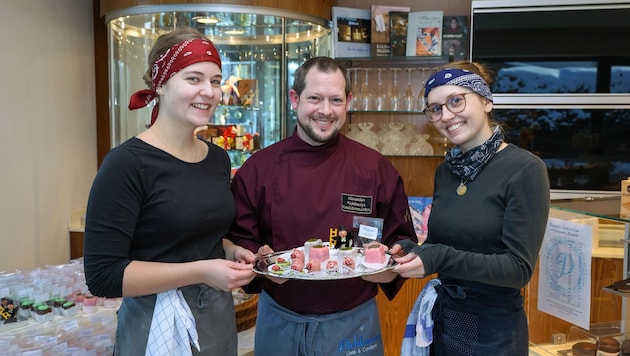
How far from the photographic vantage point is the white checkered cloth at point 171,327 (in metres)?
1.54

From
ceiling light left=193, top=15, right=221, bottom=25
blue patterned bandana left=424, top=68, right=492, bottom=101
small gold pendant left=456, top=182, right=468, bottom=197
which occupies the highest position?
ceiling light left=193, top=15, right=221, bottom=25

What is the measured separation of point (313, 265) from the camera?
68.2 inches

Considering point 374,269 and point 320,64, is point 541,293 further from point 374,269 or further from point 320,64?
point 320,64

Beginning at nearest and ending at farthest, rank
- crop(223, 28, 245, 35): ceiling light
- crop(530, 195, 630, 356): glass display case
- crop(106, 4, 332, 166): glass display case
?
crop(530, 195, 630, 356): glass display case < crop(106, 4, 332, 166): glass display case < crop(223, 28, 245, 35): ceiling light

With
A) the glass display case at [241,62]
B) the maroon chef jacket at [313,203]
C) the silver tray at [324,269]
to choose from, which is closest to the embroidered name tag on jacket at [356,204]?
the maroon chef jacket at [313,203]

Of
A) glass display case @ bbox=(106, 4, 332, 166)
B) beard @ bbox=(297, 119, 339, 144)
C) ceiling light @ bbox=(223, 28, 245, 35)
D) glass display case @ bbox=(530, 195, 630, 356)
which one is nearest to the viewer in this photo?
glass display case @ bbox=(530, 195, 630, 356)

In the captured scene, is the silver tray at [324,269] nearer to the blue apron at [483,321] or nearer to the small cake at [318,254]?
the small cake at [318,254]

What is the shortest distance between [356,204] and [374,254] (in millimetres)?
219

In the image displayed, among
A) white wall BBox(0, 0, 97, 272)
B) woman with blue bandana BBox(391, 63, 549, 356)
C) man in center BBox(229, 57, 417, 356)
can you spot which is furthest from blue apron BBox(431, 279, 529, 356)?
white wall BBox(0, 0, 97, 272)

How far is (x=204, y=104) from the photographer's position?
1.61 meters

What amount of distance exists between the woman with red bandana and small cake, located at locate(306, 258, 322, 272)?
20cm

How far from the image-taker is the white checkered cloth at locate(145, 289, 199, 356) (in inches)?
60.6

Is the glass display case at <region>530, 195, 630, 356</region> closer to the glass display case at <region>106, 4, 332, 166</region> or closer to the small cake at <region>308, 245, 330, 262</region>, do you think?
the small cake at <region>308, 245, 330, 262</region>

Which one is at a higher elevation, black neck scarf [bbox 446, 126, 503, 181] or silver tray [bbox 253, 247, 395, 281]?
black neck scarf [bbox 446, 126, 503, 181]
